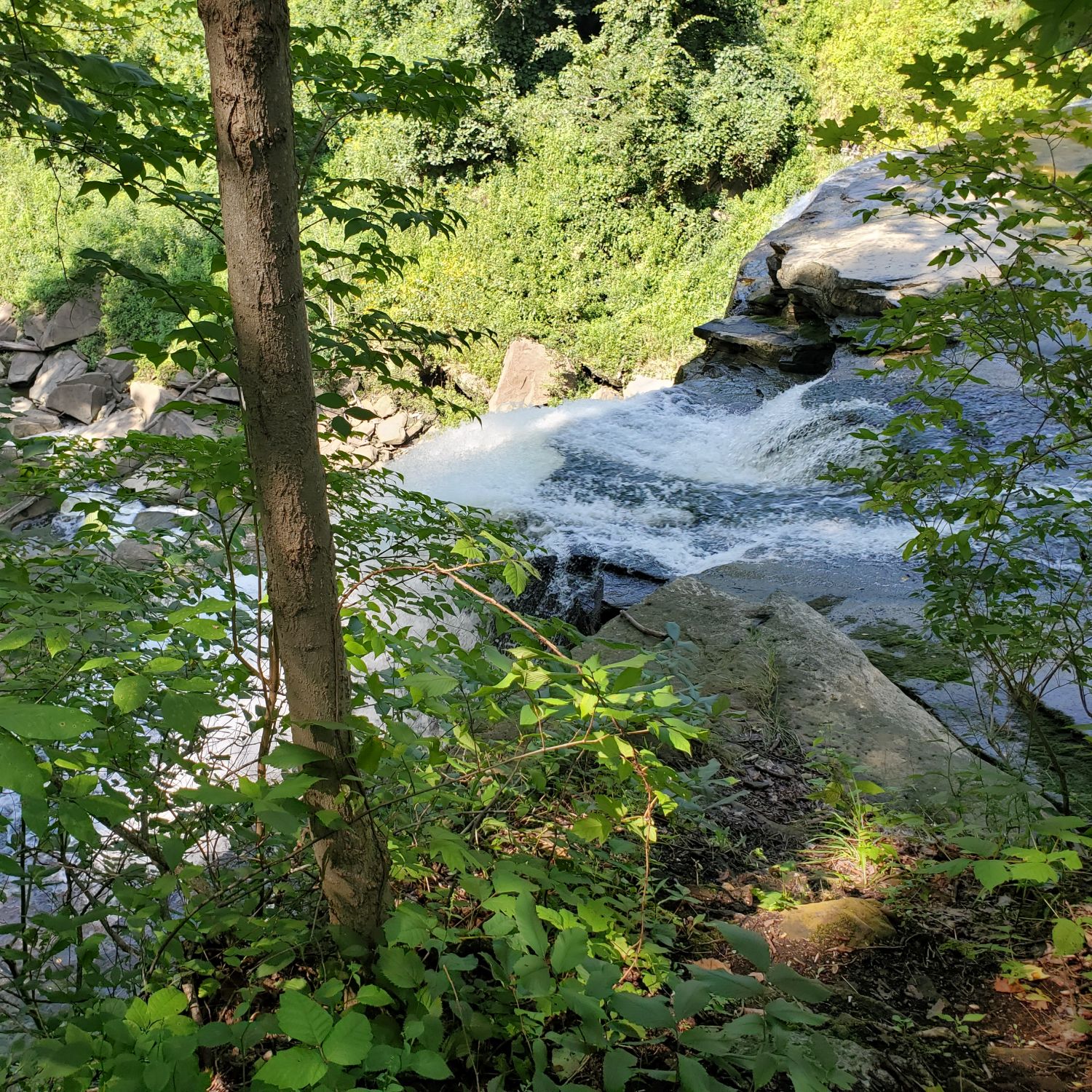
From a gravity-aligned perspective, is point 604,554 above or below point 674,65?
below

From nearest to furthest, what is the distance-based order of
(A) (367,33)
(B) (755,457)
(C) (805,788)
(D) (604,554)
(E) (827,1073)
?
(E) (827,1073), (C) (805,788), (D) (604,554), (B) (755,457), (A) (367,33)

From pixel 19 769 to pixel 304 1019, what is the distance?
541mm

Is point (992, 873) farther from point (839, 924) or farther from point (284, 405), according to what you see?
point (284, 405)

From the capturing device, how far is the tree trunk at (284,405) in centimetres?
113

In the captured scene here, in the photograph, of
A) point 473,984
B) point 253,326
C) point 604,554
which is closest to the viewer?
point 253,326

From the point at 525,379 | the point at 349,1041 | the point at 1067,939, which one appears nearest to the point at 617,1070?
the point at 349,1041

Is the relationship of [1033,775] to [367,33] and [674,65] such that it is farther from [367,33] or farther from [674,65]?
[367,33]

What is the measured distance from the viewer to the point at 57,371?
48.0ft

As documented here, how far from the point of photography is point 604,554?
7.77m

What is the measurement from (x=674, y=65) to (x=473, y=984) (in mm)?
19156

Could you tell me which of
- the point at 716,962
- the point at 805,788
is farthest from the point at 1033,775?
the point at 716,962

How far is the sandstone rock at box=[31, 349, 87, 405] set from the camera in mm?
14267

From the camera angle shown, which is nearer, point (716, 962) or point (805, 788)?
point (716, 962)

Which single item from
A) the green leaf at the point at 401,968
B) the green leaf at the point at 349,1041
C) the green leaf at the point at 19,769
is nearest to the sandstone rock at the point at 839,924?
the green leaf at the point at 401,968
